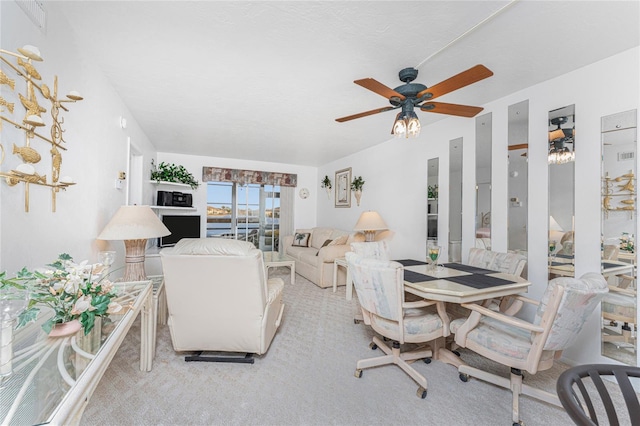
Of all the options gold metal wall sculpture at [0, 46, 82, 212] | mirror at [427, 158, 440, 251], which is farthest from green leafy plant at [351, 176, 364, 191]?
gold metal wall sculpture at [0, 46, 82, 212]

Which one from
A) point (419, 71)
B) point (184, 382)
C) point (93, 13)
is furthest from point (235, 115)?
point (184, 382)

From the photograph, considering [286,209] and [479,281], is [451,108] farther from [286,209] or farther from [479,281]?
[286,209]

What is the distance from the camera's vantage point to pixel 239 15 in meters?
1.63

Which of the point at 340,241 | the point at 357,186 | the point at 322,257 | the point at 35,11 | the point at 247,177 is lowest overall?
the point at 322,257

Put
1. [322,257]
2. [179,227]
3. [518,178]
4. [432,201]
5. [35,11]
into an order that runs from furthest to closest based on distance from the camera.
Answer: [179,227] < [322,257] < [432,201] < [518,178] < [35,11]

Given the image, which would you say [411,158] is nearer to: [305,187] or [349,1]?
[349,1]

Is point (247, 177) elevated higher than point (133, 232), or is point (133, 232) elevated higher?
point (247, 177)

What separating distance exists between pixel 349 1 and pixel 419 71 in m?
0.98

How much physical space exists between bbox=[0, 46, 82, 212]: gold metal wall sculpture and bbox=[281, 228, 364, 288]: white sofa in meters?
3.40

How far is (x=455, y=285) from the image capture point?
1.98m

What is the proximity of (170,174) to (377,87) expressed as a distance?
14.0ft

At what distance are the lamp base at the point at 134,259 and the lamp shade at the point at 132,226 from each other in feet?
0.52

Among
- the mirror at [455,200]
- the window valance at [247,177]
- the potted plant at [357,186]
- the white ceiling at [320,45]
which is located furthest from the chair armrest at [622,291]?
the window valance at [247,177]

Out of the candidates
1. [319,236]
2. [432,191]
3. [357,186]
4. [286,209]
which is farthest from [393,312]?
[286,209]
